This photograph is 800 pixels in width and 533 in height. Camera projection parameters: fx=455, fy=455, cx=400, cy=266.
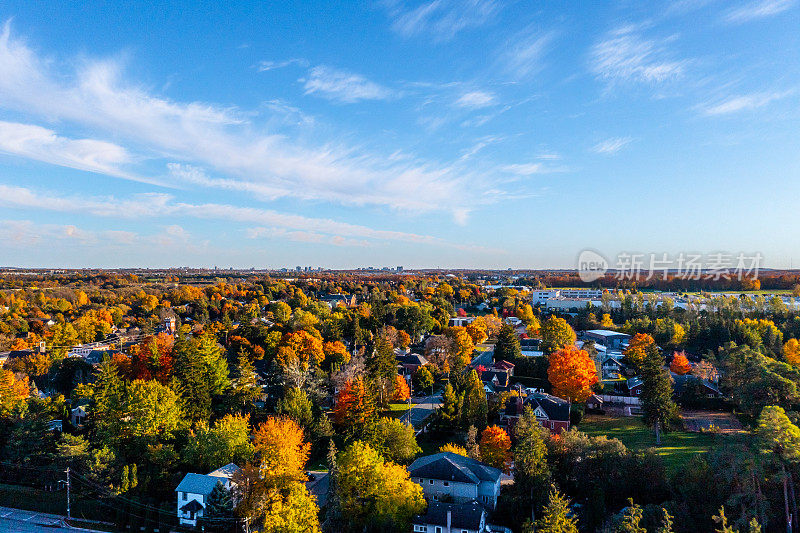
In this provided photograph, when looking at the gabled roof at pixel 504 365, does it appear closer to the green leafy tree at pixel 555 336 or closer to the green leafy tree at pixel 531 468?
the green leafy tree at pixel 555 336

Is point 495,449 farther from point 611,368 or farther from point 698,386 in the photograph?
point 611,368

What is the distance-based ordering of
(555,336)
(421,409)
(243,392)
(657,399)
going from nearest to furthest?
(657,399), (243,392), (421,409), (555,336)

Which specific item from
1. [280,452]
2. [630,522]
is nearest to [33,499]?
[280,452]

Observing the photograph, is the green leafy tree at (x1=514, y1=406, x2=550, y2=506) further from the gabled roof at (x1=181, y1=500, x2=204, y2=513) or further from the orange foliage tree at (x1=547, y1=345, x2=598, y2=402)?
the orange foliage tree at (x1=547, y1=345, x2=598, y2=402)

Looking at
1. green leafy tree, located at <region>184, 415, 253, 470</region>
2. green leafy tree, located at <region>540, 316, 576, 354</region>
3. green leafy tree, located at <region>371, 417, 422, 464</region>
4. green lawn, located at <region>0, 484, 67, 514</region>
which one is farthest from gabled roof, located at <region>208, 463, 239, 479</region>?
green leafy tree, located at <region>540, 316, 576, 354</region>

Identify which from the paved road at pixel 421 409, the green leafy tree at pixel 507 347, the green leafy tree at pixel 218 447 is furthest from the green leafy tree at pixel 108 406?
the green leafy tree at pixel 507 347

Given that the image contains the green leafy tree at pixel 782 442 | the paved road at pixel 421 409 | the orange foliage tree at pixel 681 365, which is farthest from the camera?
the orange foliage tree at pixel 681 365
